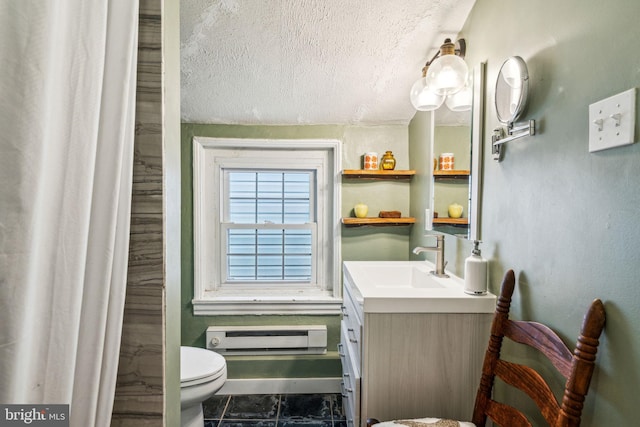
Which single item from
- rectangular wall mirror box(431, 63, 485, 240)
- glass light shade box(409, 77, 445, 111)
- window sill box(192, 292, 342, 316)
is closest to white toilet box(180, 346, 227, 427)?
window sill box(192, 292, 342, 316)

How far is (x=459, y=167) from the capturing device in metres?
1.59

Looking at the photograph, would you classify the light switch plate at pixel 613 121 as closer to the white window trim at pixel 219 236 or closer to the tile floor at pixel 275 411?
the white window trim at pixel 219 236

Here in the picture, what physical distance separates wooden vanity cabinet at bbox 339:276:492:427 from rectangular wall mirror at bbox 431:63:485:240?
0.43 m

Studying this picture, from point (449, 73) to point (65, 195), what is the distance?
142cm

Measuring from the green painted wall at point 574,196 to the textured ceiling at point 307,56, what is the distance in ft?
1.46

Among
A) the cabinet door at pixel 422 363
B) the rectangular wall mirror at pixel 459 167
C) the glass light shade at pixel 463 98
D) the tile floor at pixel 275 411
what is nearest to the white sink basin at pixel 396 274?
the rectangular wall mirror at pixel 459 167

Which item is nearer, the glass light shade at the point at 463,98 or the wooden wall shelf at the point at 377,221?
the glass light shade at the point at 463,98

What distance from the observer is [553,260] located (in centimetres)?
96

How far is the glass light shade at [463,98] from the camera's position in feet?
4.98

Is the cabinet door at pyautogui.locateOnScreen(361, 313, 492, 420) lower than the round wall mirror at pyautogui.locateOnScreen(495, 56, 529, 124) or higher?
lower

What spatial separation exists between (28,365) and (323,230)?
2038 millimetres

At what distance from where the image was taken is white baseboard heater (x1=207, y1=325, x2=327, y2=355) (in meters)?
2.33

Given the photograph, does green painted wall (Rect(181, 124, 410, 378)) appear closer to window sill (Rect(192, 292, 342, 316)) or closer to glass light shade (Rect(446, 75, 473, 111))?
window sill (Rect(192, 292, 342, 316))

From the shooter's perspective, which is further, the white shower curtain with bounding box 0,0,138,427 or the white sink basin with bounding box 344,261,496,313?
the white sink basin with bounding box 344,261,496,313
